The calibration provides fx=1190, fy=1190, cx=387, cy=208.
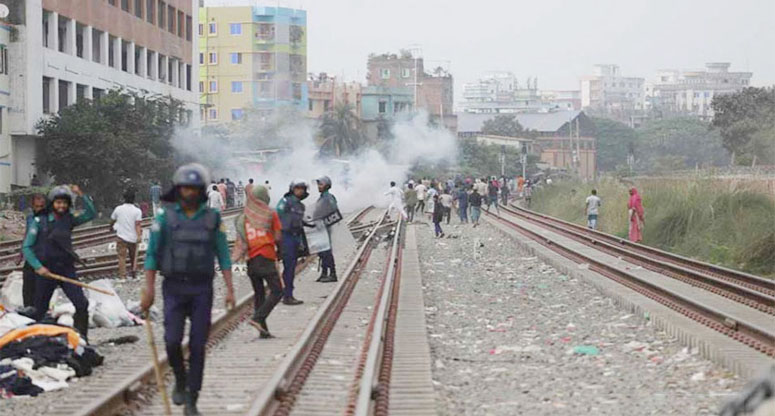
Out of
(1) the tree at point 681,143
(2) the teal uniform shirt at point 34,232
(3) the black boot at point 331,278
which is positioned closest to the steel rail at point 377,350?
(3) the black boot at point 331,278

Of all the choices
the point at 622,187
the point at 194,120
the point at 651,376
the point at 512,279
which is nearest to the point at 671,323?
the point at 651,376

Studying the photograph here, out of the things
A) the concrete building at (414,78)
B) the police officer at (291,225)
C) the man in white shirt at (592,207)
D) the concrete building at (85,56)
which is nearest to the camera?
the police officer at (291,225)

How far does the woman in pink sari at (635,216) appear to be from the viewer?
95.7 ft

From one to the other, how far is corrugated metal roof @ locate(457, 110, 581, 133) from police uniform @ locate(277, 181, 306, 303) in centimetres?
12548

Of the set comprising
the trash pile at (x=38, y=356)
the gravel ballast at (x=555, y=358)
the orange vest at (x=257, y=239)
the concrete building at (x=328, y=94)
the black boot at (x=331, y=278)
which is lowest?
the gravel ballast at (x=555, y=358)

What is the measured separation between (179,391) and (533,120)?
473ft

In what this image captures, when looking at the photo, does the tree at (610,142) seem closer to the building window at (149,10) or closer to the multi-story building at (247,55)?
the multi-story building at (247,55)

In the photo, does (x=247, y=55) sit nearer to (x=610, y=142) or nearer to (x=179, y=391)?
(x=610, y=142)

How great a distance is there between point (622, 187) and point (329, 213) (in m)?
28.4

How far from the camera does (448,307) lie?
17844 mm

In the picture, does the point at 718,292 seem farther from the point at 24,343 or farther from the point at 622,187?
the point at 622,187

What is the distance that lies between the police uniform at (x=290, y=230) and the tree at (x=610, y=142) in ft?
420

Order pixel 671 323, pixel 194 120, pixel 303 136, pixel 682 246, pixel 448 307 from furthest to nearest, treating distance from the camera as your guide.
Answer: pixel 303 136, pixel 194 120, pixel 682 246, pixel 448 307, pixel 671 323

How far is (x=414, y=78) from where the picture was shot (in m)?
137
